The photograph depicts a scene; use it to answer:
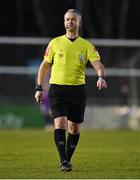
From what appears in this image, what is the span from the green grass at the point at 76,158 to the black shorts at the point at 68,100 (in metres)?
0.84

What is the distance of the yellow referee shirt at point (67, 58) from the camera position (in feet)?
40.0

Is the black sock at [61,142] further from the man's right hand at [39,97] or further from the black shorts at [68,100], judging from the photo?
the man's right hand at [39,97]

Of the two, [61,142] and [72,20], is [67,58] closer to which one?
[72,20]

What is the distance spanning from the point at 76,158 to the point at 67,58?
3241 millimetres

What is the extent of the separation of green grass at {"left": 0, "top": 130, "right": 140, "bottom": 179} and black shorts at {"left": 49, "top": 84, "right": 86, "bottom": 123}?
2.75ft

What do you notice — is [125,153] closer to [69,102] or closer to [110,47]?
[69,102]

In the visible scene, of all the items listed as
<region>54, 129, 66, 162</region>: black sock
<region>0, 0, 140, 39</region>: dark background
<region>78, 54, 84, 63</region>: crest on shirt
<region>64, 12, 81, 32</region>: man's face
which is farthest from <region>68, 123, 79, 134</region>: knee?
<region>0, 0, 140, 39</region>: dark background

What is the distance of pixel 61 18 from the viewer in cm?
4284

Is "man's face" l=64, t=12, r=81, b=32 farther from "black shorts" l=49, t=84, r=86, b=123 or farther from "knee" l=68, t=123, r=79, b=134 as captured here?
"knee" l=68, t=123, r=79, b=134

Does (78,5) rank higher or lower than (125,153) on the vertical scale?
higher

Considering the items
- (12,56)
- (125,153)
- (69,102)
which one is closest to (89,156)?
(125,153)

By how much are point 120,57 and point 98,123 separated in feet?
10.4

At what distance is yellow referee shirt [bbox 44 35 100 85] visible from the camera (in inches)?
480

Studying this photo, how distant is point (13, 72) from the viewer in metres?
30.9
